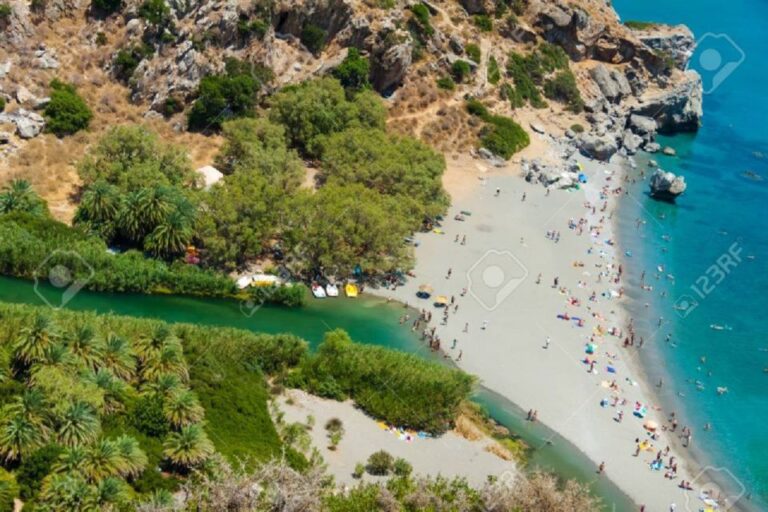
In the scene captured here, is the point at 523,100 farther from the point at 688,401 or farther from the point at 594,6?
the point at 688,401

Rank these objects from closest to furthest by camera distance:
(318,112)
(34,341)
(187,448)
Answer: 1. (187,448)
2. (34,341)
3. (318,112)

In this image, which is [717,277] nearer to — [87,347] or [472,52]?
[472,52]

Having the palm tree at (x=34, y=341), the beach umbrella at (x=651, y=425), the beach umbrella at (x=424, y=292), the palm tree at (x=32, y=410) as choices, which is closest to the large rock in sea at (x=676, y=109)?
the beach umbrella at (x=424, y=292)

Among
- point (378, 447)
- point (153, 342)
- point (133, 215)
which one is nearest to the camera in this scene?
point (153, 342)

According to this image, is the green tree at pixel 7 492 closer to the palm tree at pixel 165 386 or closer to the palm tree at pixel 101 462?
the palm tree at pixel 101 462

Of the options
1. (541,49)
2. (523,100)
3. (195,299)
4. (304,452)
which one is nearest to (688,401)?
(304,452)

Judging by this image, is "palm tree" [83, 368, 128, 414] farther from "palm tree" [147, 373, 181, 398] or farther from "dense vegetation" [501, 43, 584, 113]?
"dense vegetation" [501, 43, 584, 113]

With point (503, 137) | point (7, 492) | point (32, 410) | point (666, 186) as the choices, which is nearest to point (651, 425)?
point (32, 410)

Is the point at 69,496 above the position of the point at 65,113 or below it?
below
